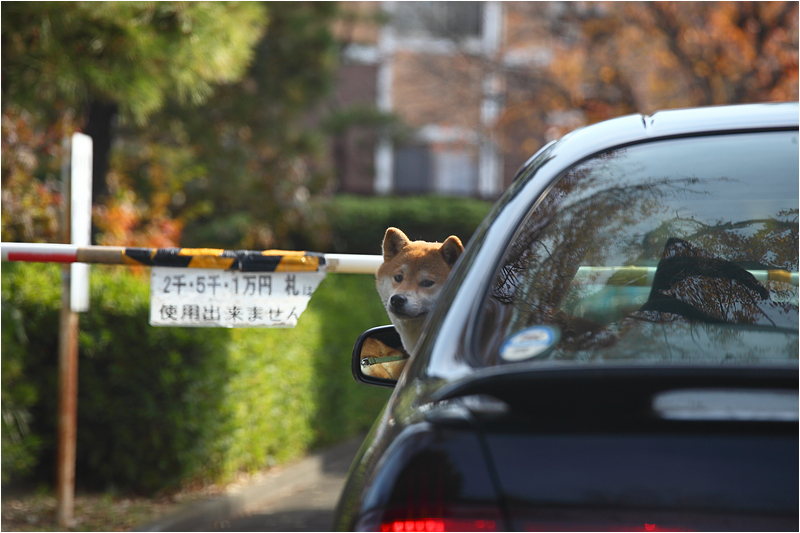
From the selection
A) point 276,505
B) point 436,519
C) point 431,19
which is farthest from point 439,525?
point 431,19

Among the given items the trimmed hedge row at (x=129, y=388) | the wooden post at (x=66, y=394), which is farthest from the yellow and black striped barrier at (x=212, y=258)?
the trimmed hedge row at (x=129, y=388)

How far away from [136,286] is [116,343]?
0.43m

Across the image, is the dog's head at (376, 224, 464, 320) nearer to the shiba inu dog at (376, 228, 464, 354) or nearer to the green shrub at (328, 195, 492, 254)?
the shiba inu dog at (376, 228, 464, 354)

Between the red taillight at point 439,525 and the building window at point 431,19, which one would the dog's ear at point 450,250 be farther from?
the building window at point 431,19

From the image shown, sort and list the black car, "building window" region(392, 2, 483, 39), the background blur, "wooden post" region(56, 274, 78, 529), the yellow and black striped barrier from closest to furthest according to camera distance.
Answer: the black car → the yellow and black striped barrier → "wooden post" region(56, 274, 78, 529) → the background blur → "building window" region(392, 2, 483, 39)

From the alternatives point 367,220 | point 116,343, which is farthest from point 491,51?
point 116,343

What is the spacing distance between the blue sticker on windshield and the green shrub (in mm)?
12002

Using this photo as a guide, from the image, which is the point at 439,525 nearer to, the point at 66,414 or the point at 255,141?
the point at 66,414

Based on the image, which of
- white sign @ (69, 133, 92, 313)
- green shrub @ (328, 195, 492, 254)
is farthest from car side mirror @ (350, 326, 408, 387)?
green shrub @ (328, 195, 492, 254)

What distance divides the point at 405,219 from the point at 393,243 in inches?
469

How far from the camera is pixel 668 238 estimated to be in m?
1.81

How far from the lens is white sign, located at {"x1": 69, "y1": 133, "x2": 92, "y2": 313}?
14.6ft

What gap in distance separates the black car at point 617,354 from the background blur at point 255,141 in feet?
12.5

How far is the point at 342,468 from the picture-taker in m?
6.83
